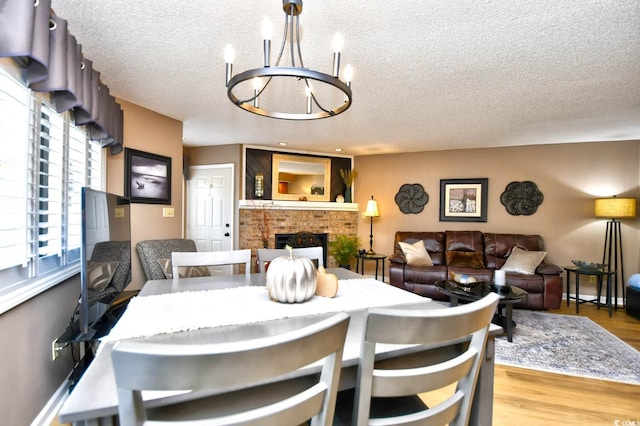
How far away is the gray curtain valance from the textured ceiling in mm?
197

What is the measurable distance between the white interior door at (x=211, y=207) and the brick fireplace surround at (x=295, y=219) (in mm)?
307

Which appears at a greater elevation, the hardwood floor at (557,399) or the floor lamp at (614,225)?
the floor lamp at (614,225)

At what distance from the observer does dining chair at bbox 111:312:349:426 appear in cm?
50

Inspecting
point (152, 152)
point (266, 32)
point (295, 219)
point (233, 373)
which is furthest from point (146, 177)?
point (233, 373)

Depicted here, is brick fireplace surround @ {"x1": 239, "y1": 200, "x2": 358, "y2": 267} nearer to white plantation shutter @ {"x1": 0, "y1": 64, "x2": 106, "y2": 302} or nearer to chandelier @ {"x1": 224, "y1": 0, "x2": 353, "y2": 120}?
chandelier @ {"x1": 224, "y1": 0, "x2": 353, "y2": 120}

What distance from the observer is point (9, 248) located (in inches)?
61.7

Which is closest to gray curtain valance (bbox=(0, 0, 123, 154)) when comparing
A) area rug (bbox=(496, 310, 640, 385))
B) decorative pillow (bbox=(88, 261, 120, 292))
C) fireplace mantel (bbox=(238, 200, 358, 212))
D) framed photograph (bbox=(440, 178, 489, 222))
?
decorative pillow (bbox=(88, 261, 120, 292))

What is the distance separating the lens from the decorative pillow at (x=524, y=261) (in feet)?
13.2

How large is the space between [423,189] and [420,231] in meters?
0.74

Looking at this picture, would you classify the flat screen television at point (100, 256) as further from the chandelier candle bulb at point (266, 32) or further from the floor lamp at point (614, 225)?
the floor lamp at point (614, 225)

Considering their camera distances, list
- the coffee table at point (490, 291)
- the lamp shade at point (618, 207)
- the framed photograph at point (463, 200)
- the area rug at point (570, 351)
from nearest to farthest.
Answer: the area rug at point (570, 351)
the coffee table at point (490, 291)
the lamp shade at point (618, 207)
the framed photograph at point (463, 200)

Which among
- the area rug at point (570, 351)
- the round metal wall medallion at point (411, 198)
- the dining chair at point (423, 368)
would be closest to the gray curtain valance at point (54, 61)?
the dining chair at point (423, 368)

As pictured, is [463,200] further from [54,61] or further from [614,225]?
[54,61]

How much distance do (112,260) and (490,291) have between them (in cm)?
315
